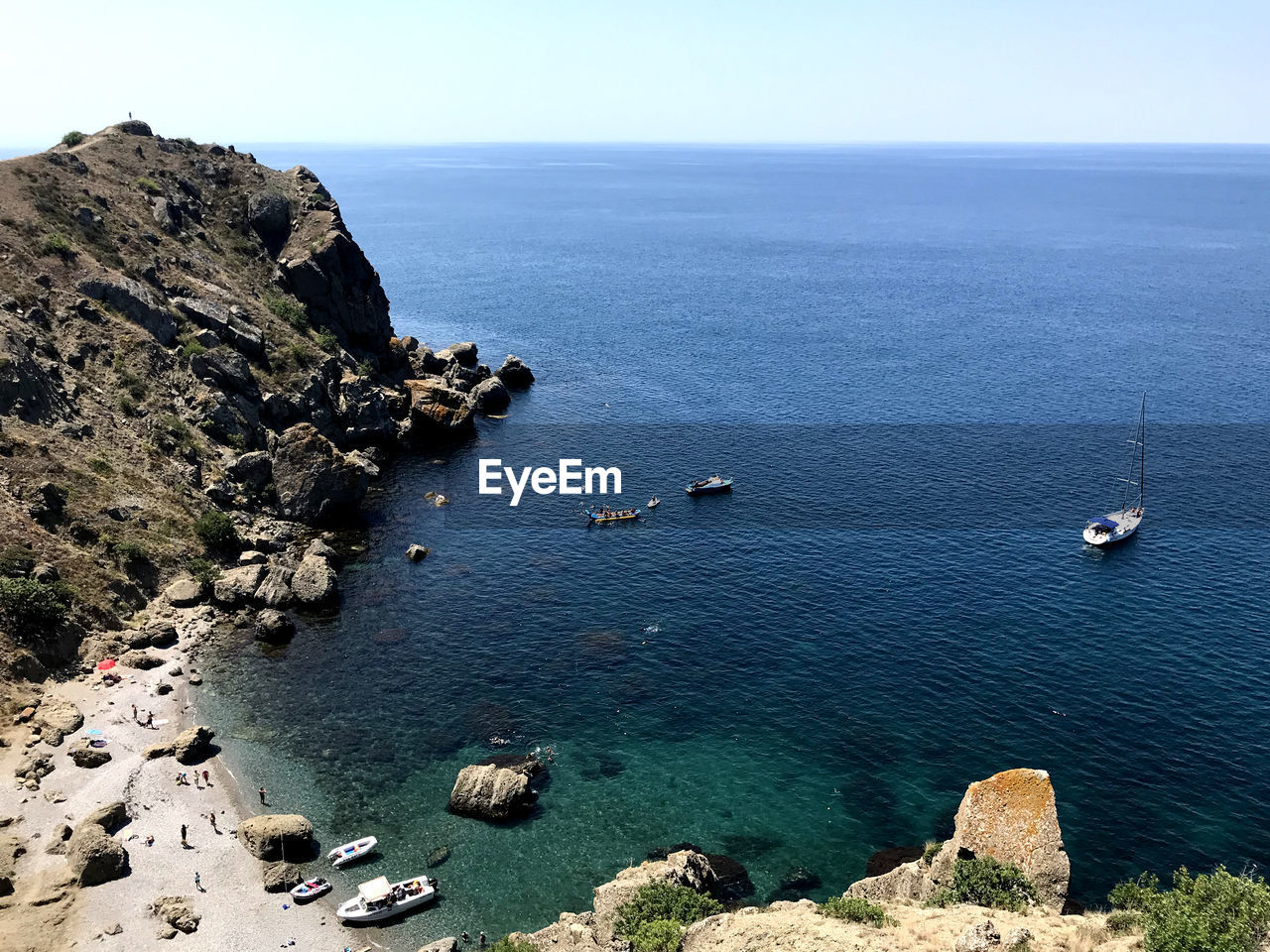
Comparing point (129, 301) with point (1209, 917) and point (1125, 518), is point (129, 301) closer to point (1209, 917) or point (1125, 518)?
point (1209, 917)

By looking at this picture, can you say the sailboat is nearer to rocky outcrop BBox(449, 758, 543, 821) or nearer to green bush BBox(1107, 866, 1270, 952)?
green bush BBox(1107, 866, 1270, 952)

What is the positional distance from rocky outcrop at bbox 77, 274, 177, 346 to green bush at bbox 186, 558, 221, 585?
41.0 metres

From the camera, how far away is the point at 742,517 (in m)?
113

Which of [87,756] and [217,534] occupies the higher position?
[217,534]

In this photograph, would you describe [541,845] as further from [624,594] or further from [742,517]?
[742,517]

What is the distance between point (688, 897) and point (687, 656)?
35147 millimetres

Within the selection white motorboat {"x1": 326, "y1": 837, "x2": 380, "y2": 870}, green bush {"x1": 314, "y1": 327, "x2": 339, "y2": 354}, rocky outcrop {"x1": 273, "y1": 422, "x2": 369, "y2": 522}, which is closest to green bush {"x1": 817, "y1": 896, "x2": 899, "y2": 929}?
white motorboat {"x1": 326, "y1": 837, "x2": 380, "y2": 870}

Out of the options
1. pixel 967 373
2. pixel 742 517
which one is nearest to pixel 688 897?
pixel 742 517

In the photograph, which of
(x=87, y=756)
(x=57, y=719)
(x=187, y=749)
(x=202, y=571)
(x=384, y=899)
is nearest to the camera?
(x=384, y=899)

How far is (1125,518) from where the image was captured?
108312 millimetres

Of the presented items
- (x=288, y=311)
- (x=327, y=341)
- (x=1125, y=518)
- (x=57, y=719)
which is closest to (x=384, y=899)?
(x=57, y=719)

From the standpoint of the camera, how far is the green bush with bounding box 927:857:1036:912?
46156 mm

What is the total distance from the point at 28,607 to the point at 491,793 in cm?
4473

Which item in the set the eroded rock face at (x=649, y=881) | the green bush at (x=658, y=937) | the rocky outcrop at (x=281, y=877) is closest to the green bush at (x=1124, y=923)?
the green bush at (x=658, y=937)
